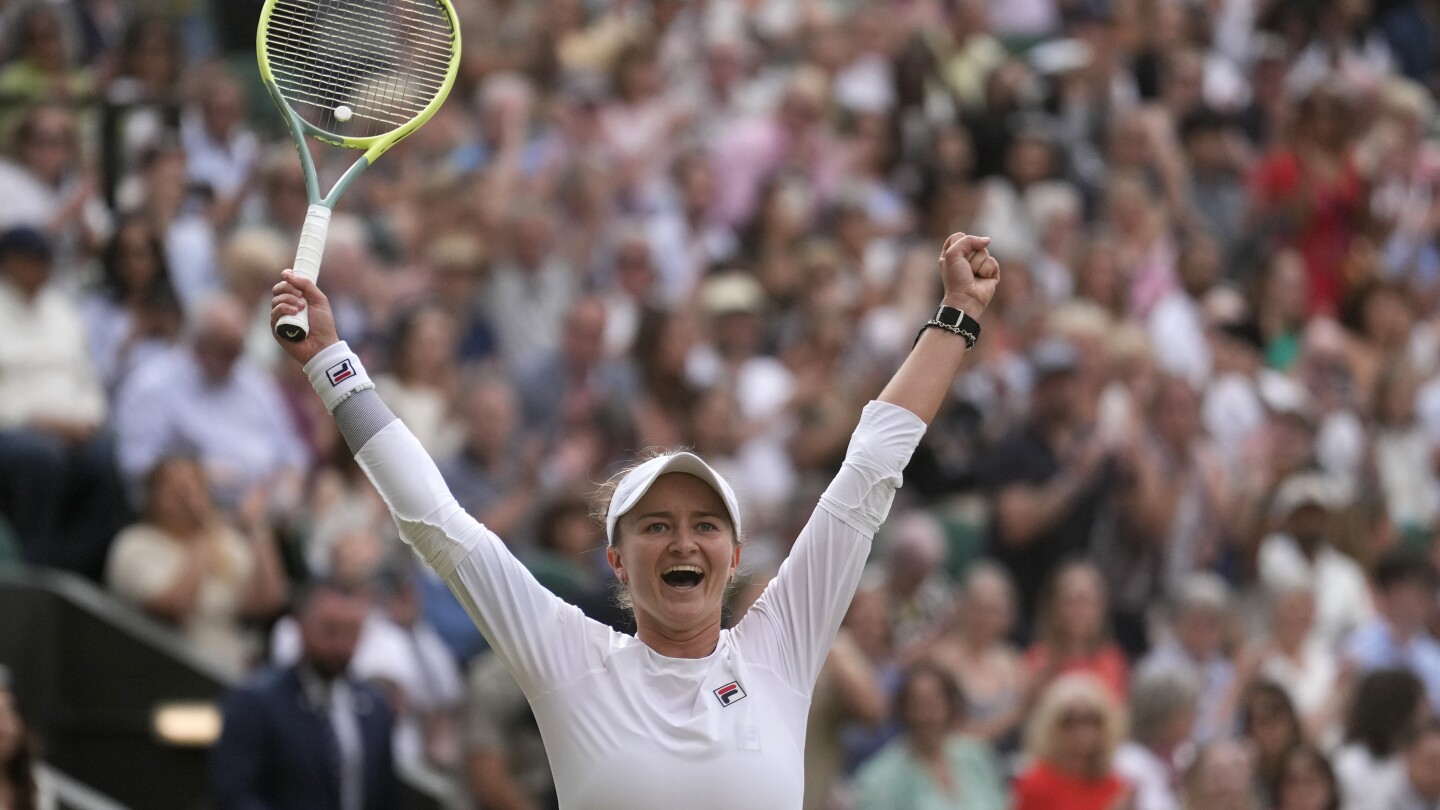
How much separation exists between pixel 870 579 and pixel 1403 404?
3995mm

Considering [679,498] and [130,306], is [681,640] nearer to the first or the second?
[679,498]

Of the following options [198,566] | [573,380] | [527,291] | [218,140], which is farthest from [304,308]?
[218,140]

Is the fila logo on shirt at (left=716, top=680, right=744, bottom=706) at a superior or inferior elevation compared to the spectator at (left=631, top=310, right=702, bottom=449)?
inferior

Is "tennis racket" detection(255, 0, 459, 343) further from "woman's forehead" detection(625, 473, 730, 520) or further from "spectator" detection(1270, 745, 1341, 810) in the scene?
"spectator" detection(1270, 745, 1341, 810)

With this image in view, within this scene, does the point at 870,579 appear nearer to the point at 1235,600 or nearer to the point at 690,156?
the point at 1235,600

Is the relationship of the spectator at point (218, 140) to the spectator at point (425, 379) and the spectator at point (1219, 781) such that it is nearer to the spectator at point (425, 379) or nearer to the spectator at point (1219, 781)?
the spectator at point (425, 379)

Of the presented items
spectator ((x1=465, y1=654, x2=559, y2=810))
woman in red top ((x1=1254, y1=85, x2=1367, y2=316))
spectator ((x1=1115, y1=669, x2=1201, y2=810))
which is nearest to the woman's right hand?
spectator ((x1=465, y1=654, x2=559, y2=810))

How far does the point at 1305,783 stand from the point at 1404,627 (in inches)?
83.3

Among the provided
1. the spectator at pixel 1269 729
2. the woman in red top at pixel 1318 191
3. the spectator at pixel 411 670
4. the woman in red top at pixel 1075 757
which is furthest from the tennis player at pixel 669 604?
the woman in red top at pixel 1318 191

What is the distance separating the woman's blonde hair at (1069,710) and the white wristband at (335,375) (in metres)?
4.74

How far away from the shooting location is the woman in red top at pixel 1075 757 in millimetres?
8117

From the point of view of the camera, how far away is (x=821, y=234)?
12195mm

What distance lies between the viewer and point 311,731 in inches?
290

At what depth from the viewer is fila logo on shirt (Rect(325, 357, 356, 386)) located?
390 centimetres
